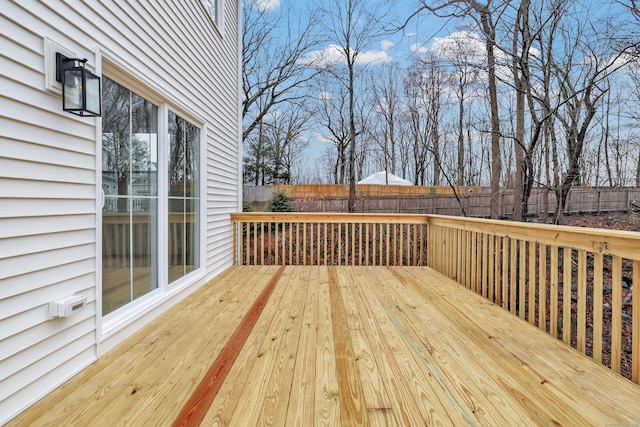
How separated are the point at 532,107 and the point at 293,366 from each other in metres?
6.84

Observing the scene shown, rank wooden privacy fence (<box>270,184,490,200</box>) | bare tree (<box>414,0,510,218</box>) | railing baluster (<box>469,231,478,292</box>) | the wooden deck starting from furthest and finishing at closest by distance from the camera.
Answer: wooden privacy fence (<box>270,184,490,200</box>)
bare tree (<box>414,0,510,218</box>)
railing baluster (<box>469,231,478,292</box>)
the wooden deck

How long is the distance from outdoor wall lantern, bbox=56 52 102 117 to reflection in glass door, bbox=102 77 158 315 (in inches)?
13.4

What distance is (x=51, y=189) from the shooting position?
64.2 inches

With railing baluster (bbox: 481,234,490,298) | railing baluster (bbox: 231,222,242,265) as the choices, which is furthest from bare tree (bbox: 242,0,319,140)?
railing baluster (bbox: 481,234,490,298)

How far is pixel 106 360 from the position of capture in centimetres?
191

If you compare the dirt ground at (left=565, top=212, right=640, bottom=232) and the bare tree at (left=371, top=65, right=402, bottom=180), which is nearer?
the dirt ground at (left=565, top=212, right=640, bottom=232)

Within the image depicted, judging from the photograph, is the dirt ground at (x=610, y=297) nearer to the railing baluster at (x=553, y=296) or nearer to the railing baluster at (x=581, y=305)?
the railing baluster at (x=553, y=296)

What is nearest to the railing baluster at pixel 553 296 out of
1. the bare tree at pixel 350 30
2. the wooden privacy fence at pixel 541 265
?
the wooden privacy fence at pixel 541 265

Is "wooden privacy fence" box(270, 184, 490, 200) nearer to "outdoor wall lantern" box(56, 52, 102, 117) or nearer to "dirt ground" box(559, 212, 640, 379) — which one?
"dirt ground" box(559, 212, 640, 379)

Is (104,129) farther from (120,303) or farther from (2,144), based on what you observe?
(120,303)

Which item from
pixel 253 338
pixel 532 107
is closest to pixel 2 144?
pixel 253 338

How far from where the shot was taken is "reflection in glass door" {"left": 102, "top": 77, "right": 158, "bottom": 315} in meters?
2.11

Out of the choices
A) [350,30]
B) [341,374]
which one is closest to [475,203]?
[350,30]

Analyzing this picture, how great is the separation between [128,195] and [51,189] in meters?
0.69
